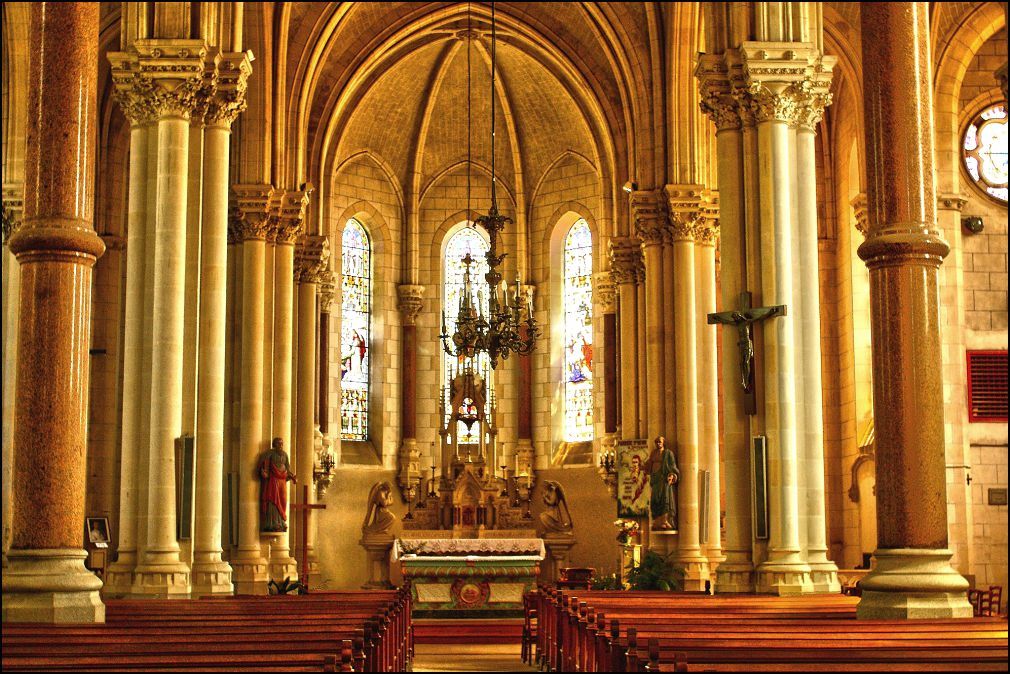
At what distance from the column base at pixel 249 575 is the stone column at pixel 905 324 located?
14356mm

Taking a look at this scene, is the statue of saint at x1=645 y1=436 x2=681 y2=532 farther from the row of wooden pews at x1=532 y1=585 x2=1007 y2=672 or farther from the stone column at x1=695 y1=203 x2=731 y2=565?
the row of wooden pews at x1=532 y1=585 x2=1007 y2=672

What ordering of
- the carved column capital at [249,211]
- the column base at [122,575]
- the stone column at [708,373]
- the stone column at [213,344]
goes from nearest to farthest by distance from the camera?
the column base at [122,575] < the stone column at [213,344] < the stone column at [708,373] < the carved column capital at [249,211]

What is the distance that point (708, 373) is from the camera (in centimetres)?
2334

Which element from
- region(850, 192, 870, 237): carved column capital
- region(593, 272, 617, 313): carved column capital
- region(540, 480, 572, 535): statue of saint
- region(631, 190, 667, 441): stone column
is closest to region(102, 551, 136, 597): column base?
region(631, 190, 667, 441): stone column

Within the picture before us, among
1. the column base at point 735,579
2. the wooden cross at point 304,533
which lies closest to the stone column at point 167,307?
the column base at point 735,579

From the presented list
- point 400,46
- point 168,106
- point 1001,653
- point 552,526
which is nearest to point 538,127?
point 400,46

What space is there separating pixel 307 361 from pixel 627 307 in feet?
23.1

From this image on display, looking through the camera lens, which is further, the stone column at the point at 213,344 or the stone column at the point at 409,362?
the stone column at the point at 409,362

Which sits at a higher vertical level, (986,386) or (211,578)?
(986,386)

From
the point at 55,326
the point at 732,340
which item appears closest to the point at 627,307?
the point at 732,340

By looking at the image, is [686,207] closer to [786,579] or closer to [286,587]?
[286,587]

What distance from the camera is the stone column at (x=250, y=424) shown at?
875 inches

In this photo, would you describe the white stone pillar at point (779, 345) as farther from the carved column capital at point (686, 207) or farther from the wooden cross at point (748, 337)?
the carved column capital at point (686, 207)

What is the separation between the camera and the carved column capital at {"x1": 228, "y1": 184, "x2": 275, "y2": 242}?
923 inches
